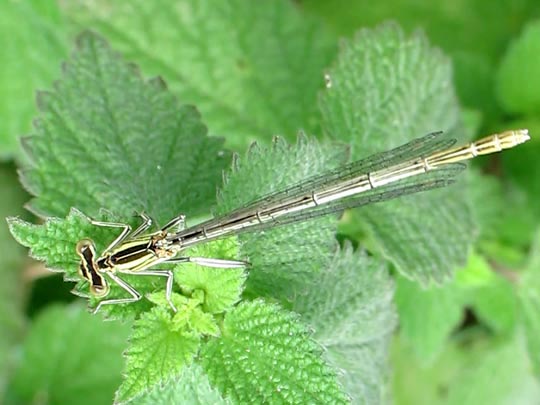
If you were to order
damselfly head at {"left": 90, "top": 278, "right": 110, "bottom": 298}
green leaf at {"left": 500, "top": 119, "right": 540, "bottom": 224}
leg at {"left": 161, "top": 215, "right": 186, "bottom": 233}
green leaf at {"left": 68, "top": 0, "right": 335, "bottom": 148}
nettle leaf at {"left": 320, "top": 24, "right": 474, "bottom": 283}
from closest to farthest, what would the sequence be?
damselfly head at {"left": 90, "top": 278, "right": 110, "bottom": 298} < leg at {"left": 161, "top": 215, "right": 186, "bottom": 233} < nettle leaf at {"left": 320, "top": 24, "right": 474, "bottom": 283} < green leaf at {"left": 68, "top": 0, "right": 335, "bottom": 148} < green leaf at {"left": 500, "top": 119, "right": 540, "bottom": 224}

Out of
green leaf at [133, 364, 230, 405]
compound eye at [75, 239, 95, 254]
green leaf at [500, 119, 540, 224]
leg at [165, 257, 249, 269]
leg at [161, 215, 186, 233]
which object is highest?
green leaf at [500, 119, 540, 224]

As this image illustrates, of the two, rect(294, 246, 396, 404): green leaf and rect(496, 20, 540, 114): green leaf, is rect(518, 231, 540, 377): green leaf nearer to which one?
rect(496, 20, 540, 114): green leaf

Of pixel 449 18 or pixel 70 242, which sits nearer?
pixel 70 242

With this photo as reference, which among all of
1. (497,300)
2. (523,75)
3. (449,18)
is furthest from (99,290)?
(449,18)

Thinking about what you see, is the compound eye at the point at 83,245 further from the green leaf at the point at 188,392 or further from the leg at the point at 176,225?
the green leaf at the point at 188,392

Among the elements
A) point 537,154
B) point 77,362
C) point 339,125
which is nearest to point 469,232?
point 339,125

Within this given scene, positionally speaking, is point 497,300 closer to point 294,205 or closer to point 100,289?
point 294,205

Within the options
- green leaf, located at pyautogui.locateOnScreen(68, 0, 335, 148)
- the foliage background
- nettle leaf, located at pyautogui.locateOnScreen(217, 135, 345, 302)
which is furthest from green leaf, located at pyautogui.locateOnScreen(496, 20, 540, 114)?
nettle leaf, located at pyautogui.locateOnScreen(217, 135, 345, 302)
